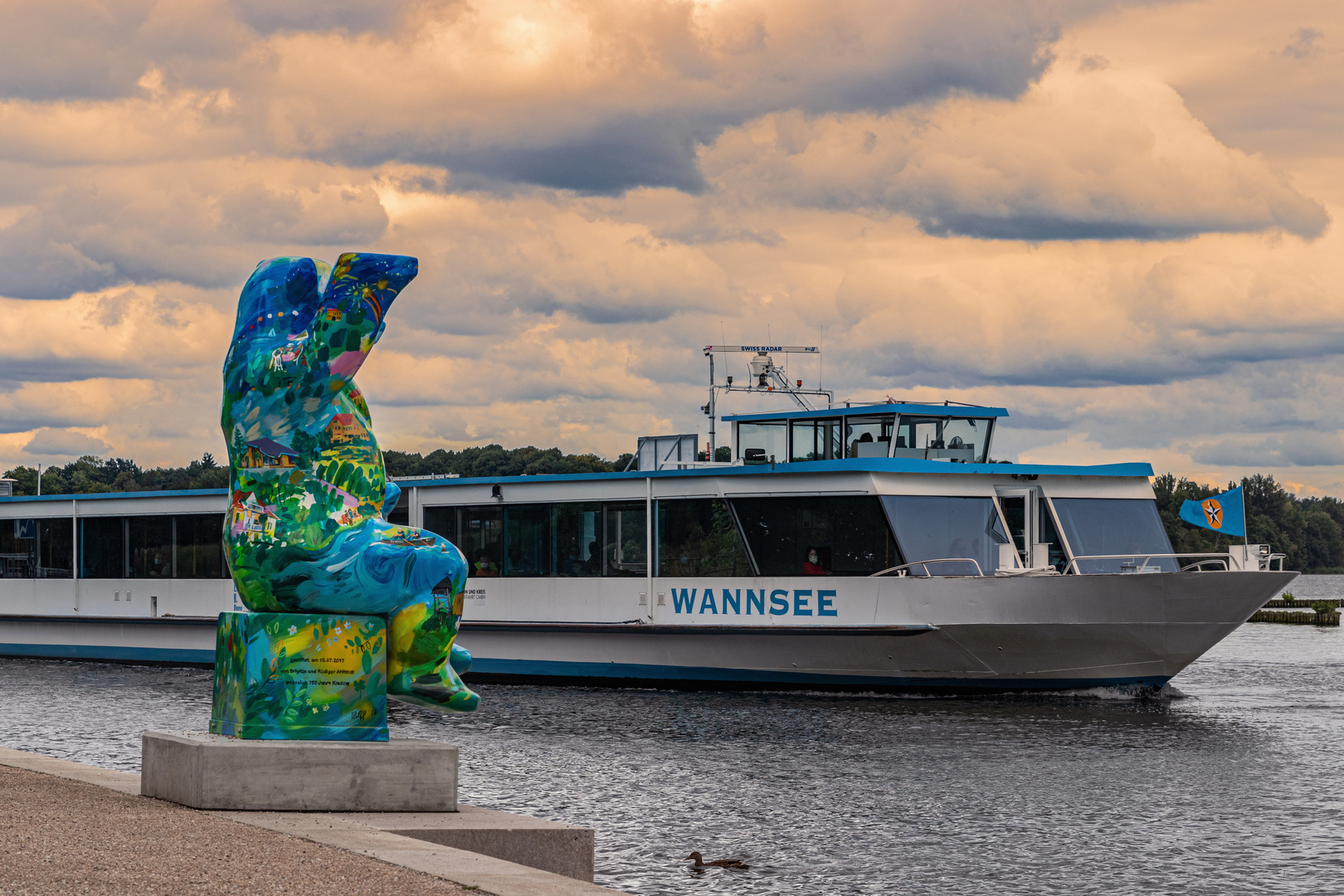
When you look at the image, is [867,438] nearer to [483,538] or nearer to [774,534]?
[774,534]

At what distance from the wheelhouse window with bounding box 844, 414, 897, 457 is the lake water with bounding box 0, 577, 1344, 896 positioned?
14.5 ft

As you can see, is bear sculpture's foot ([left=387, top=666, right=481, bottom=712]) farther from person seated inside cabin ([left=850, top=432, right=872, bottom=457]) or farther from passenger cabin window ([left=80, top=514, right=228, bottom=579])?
passenger cabin window ([left=80, top=514, right=228, bottom=579])

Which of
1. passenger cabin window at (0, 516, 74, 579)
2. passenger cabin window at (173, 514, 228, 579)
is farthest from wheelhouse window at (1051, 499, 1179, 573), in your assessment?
passenger cabin window at (0, 516, 74, 579)

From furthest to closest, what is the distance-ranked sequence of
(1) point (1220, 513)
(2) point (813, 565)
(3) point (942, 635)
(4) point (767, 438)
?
(4) point (767, 438) < (2) point (813, 565) < (1) point (1220, 513) < (3) point (942, 635)

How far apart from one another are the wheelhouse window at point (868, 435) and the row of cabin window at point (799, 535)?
9.92 feet

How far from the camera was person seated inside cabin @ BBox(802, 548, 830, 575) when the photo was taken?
22.1 meters

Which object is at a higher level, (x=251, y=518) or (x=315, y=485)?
(x=315, y=485)

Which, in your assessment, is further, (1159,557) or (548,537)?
(548,537)

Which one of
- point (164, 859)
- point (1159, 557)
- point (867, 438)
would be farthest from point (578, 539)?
point (164, 859)

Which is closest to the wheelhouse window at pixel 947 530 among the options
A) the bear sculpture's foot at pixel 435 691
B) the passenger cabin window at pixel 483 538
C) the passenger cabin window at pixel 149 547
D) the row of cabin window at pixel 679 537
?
the row of cabin window at pixel 679 537

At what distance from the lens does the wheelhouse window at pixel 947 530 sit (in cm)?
2153

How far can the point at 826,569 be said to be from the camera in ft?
72.2

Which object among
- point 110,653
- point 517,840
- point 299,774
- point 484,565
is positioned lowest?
point 110,653

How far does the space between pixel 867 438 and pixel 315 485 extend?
1619cm
